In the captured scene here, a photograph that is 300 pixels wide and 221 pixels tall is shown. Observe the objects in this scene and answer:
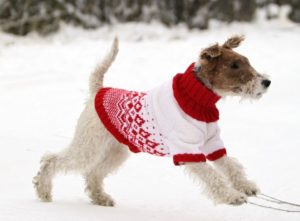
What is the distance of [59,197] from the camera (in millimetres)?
4895

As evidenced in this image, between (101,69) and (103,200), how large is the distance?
1.15m

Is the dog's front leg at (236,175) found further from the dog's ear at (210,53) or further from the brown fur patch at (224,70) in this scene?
the dog's ear at (210,53)

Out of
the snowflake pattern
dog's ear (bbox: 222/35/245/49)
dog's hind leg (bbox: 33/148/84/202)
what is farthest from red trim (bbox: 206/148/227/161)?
dog's hind leg (bbox: 33/148/84/202)

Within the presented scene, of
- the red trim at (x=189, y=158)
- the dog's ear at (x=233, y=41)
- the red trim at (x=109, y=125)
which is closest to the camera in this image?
the red trim at (x=189, y=158)

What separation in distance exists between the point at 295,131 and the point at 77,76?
15.5ft

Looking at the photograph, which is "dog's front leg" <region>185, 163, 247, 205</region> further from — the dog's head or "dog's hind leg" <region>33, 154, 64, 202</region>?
"dog's hind leg" <region>33, 154, 64, 202</region>

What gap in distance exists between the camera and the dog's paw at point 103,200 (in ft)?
15.5

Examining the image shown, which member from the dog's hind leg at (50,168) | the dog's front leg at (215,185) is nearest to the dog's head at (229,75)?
the dog's front leg at (215,185)

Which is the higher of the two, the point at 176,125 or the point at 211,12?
the point at 176,125

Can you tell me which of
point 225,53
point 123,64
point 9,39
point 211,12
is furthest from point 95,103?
point 211,12

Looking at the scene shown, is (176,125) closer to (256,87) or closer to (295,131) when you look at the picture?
(256,87)

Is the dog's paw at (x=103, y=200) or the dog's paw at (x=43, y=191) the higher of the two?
the dog's paw at (x=43, y=191)

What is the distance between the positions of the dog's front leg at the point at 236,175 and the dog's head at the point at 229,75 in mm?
526

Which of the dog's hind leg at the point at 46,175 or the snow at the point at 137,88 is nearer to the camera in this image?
the snow at the point at 137,88
